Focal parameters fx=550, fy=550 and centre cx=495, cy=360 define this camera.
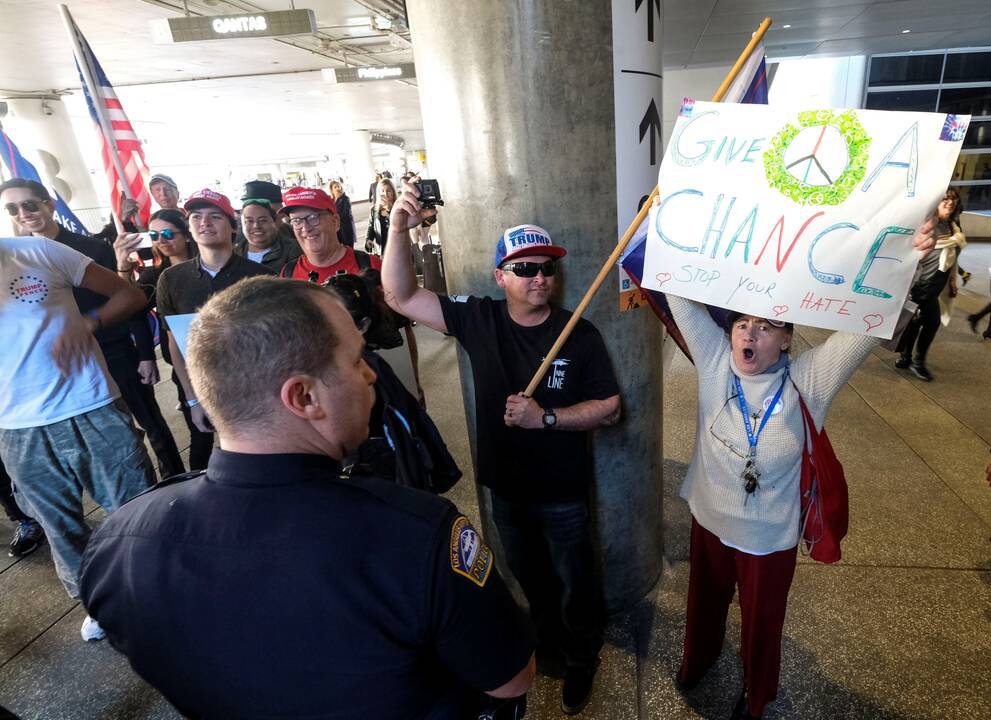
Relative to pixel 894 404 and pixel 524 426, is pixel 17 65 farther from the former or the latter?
pixel 894 404

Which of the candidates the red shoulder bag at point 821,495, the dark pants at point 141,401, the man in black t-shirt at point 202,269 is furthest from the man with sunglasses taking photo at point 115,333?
the red shoulder bag at point 821,495

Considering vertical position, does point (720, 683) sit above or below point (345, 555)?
below

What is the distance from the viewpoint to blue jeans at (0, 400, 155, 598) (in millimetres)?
2650

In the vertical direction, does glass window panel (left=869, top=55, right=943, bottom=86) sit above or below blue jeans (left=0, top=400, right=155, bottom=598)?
above

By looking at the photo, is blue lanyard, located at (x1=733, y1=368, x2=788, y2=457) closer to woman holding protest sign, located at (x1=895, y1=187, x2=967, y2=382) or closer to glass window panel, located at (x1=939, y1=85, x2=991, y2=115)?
woman holding protest sign, located at (x1=895, y1=187, x2=967, y2=382)

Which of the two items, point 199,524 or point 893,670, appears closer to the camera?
point 199,524

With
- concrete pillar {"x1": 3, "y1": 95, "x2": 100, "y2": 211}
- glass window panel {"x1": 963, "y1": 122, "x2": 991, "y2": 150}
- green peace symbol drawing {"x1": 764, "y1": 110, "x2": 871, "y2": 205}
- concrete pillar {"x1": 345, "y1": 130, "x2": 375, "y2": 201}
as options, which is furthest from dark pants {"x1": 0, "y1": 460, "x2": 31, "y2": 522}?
concrete pillar {"x1": 345, "y1": 130, "x2": 375, "y2": 201}

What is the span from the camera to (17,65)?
1122cm

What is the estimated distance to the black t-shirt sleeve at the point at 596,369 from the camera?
2189mm

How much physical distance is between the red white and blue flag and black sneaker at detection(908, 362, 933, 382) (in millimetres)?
4719

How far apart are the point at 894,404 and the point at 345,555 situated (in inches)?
220

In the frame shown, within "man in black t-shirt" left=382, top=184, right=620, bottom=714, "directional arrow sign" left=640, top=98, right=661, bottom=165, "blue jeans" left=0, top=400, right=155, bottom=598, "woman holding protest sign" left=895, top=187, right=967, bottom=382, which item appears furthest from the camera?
"woman holding protest sign" left=895, top=187, right=967, bottom=382

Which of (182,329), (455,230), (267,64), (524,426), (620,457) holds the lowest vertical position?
(620,457)

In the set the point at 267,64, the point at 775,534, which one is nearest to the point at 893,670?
the point at 775,534
